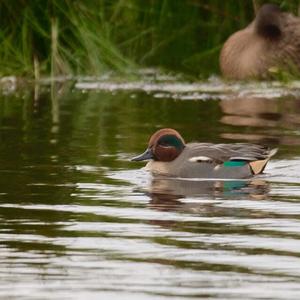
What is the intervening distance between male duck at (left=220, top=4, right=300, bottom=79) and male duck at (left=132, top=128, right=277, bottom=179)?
8.06 metres

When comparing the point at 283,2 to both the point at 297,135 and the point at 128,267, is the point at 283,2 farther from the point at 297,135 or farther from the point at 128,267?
the point at 128,267

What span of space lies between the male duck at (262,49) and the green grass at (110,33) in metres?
0.64

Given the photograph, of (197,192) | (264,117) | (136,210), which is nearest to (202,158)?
(197,192)

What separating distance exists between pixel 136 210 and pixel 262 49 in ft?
35.0

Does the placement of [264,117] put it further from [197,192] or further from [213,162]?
[197,192]

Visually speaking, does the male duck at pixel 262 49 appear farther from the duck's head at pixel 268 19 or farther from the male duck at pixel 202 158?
the male duck at pixel 202 158

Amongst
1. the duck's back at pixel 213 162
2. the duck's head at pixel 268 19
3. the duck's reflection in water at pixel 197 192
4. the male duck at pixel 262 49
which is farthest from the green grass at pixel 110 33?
the duck's reflection in water at pixel 197 192

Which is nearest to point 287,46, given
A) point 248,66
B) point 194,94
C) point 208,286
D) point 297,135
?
point 248,66

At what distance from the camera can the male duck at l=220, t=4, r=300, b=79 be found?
2072 cm

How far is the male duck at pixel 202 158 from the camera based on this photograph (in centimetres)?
1234

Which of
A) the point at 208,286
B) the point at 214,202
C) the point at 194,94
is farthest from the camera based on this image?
the point at 194,94

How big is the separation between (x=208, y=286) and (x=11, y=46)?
1216 cm

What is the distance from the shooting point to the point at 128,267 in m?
8.38

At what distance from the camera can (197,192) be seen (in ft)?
38.0
